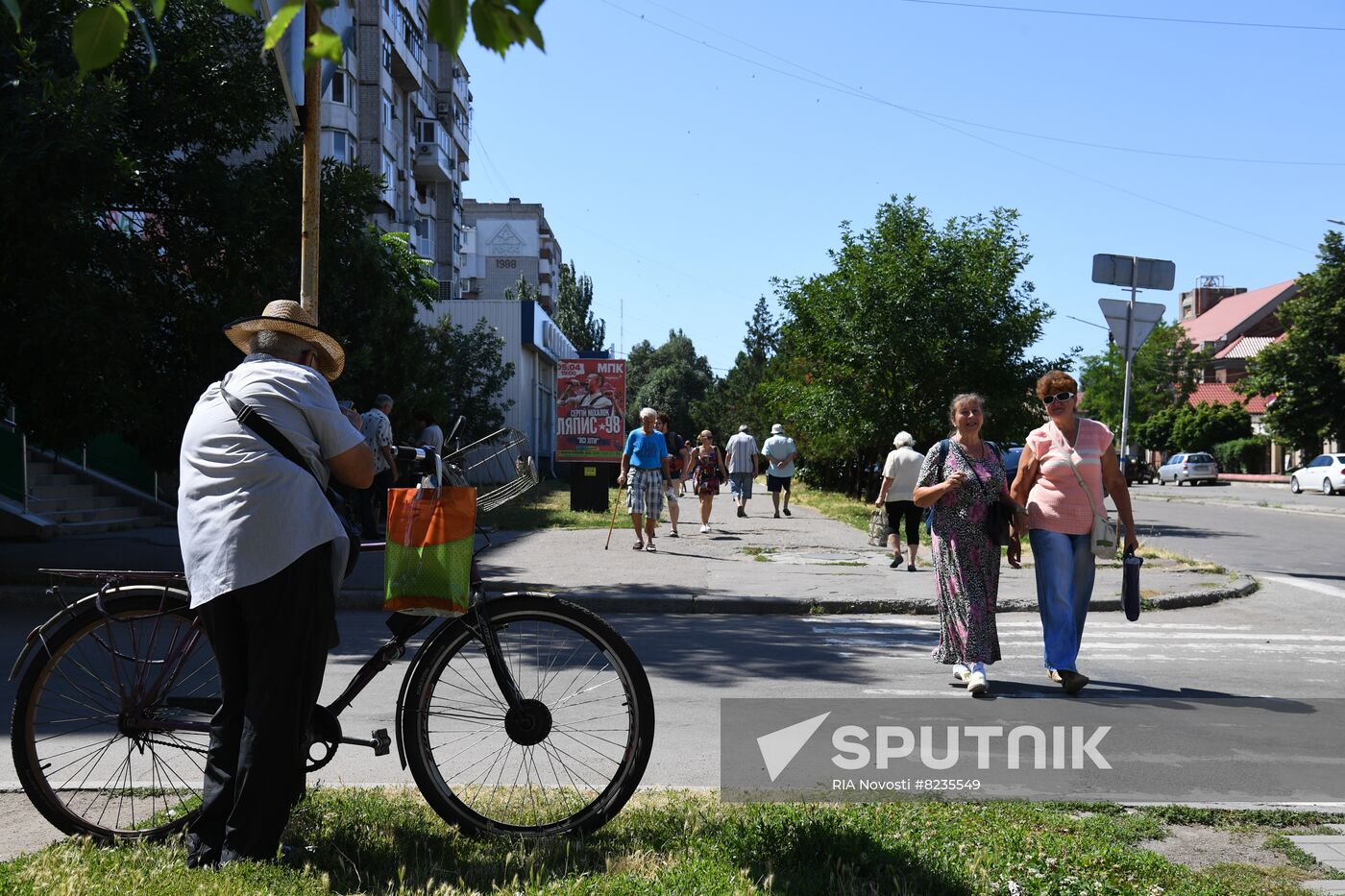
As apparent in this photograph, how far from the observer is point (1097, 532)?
24.7 ft

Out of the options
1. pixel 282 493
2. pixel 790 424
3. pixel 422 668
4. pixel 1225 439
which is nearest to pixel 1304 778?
pixel 422 668

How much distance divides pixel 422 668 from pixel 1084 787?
2757 mm

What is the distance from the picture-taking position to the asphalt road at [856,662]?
5.78 meters

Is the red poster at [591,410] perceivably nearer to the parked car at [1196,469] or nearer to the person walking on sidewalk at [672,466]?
the person walking on sidewalk at [672,466]

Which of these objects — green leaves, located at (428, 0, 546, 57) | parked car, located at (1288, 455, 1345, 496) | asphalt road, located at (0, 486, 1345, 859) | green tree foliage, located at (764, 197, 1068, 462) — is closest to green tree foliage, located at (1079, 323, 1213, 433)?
parked car, located at (1288, 455, 1345, 496)

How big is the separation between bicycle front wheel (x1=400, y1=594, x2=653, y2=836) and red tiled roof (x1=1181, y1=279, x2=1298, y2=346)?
99999 millimetres

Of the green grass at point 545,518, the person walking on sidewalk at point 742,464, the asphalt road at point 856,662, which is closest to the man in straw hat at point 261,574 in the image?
the asphalt road at point 856,662

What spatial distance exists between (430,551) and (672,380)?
99896 millimetres

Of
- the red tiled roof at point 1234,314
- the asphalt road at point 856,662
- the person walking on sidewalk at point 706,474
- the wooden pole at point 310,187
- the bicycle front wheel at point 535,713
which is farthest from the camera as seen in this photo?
the red tiled roof at point 1234,314

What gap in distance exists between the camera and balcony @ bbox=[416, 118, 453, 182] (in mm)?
56188

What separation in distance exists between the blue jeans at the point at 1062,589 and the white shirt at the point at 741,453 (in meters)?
17.4

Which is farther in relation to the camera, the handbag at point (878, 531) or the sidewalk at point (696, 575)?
the handbag at point (878, 531)

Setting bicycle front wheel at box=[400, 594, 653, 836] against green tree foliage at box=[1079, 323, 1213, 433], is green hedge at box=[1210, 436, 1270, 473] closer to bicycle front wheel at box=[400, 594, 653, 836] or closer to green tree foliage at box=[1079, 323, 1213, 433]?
green tree foliage at box=[1079, 323, 1213, 433]

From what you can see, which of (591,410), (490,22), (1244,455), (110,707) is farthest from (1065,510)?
(1244,455)
